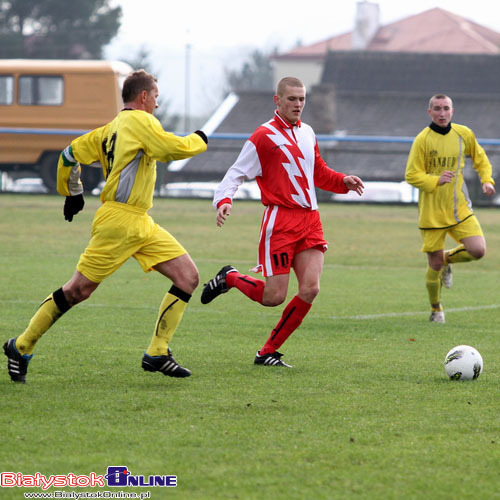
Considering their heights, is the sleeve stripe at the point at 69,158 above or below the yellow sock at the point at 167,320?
above

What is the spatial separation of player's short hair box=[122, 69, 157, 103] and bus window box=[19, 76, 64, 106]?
77.1 ft

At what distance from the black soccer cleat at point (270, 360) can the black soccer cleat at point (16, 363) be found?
65.3 inches

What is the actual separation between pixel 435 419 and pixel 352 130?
5774 centimetres

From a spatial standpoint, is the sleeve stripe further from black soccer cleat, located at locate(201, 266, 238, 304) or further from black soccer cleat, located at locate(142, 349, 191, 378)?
black soccer cleat, located at locate(201, 266, 238, 304)

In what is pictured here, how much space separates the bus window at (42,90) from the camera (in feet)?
96.3

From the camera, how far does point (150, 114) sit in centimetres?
638

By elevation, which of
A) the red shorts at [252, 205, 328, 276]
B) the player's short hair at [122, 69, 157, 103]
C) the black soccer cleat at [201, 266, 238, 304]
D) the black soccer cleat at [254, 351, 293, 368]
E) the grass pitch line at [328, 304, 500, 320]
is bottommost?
the grass pitch line at [328, 304, 500, 320]

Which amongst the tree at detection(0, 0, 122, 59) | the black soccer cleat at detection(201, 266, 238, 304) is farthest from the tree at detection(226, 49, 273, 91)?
the black soccer cleat at detection(201, 266, 238, 304)

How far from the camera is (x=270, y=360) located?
7.07m

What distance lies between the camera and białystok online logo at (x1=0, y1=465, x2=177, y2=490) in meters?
4.23

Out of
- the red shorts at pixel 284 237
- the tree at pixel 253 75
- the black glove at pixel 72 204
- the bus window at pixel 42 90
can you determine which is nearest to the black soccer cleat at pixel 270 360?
the red shorts at pixel 284 237

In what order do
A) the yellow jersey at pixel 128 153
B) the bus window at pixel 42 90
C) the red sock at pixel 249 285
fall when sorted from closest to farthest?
1. the yellow jersey at pixel 128 153
2. the red sock at pixel 249 285
3. the bus window at pixel 42 90

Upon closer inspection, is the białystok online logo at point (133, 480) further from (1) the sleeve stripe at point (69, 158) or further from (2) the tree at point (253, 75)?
(2) the tree at point (253, 75)

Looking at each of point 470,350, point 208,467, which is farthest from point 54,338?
point 208,467
